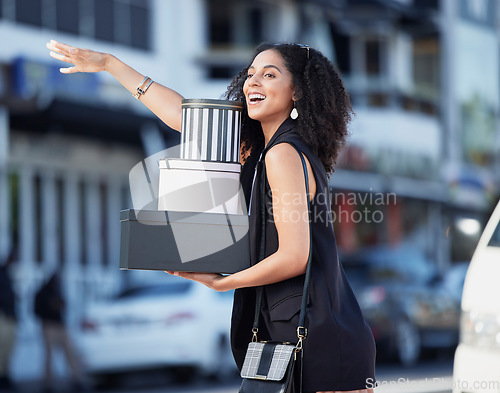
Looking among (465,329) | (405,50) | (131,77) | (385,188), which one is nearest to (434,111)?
(405,50)

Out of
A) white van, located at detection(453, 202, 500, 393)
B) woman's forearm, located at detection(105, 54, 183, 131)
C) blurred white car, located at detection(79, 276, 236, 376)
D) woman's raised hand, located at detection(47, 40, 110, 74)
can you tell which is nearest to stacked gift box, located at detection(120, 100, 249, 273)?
woman's forearm, located at detection(105, 54, 183, 131)

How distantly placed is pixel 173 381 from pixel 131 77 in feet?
31.8

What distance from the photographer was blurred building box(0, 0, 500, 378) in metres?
16.2

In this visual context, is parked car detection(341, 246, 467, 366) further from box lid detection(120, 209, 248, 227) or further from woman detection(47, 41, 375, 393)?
box lid detection(120, 209, 248, 227)

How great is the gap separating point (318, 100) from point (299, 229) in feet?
1.55

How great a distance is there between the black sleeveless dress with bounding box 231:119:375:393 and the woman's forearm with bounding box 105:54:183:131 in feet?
1.88

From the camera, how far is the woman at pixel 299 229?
2.95 metres

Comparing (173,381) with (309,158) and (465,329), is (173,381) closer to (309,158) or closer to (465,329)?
(465,329)

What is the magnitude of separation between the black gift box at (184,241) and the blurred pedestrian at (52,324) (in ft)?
34.0

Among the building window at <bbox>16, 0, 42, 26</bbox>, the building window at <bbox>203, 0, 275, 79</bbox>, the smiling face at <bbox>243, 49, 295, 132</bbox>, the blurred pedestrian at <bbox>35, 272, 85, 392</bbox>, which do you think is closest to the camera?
the smiling face at <bbox>243, 49, 295, 132</bbox>

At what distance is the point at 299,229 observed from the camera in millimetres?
2949

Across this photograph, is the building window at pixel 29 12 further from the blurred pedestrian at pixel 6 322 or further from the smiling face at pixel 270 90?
the smiling face at pixel 270 90

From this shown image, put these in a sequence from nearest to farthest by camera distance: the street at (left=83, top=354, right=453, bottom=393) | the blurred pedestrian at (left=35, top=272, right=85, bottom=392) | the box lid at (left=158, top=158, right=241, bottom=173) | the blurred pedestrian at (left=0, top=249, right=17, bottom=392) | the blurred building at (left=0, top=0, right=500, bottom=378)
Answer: the box lid at (left=158, top=158, right=241, bottom=173), the street at (left=83, top=354, right=453, bottom=393), the blurred pedestrian at (left=0, top=249, right=17, bottom=392), the blurred pedestrian at (left=35, top=272, right=85, bottom=392), the blurred building at (left=0, top=0, right=500, bottom=378)

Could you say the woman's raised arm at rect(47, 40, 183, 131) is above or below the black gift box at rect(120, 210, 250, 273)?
above
